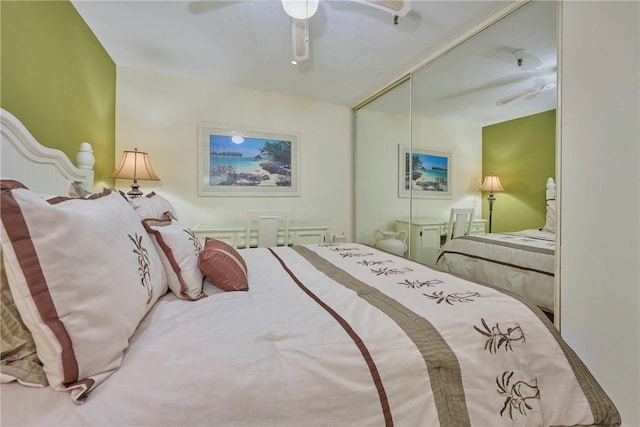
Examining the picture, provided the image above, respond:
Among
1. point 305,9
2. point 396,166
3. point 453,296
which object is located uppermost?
point 305,9

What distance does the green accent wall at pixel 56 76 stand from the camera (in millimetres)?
1421

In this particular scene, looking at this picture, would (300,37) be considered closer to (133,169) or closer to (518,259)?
(133,169)

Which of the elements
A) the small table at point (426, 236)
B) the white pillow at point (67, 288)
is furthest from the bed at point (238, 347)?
the small table at point (426, 236)

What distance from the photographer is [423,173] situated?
276 cm

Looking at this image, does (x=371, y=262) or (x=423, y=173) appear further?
(x=423, y=173)

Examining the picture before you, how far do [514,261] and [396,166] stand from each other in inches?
62.4

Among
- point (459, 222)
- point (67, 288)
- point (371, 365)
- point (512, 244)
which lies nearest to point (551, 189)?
point (512, 244)

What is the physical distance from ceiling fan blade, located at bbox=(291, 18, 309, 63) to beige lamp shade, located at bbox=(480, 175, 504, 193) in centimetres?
158

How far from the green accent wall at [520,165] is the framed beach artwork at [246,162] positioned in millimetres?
2125

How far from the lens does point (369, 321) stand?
90cm

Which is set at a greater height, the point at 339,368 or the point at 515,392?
the point at 339,368

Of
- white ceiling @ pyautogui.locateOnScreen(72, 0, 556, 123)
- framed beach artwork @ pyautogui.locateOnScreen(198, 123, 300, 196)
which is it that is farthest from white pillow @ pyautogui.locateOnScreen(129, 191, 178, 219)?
framed beach artwork @ pyautogui.locateOnScreen(198, 123, 300, 196)

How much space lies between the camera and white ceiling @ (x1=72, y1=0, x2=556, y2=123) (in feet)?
6.22

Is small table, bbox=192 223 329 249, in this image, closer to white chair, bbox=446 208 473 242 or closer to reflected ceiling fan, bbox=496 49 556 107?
white chair, bbox=446 208 473 242
